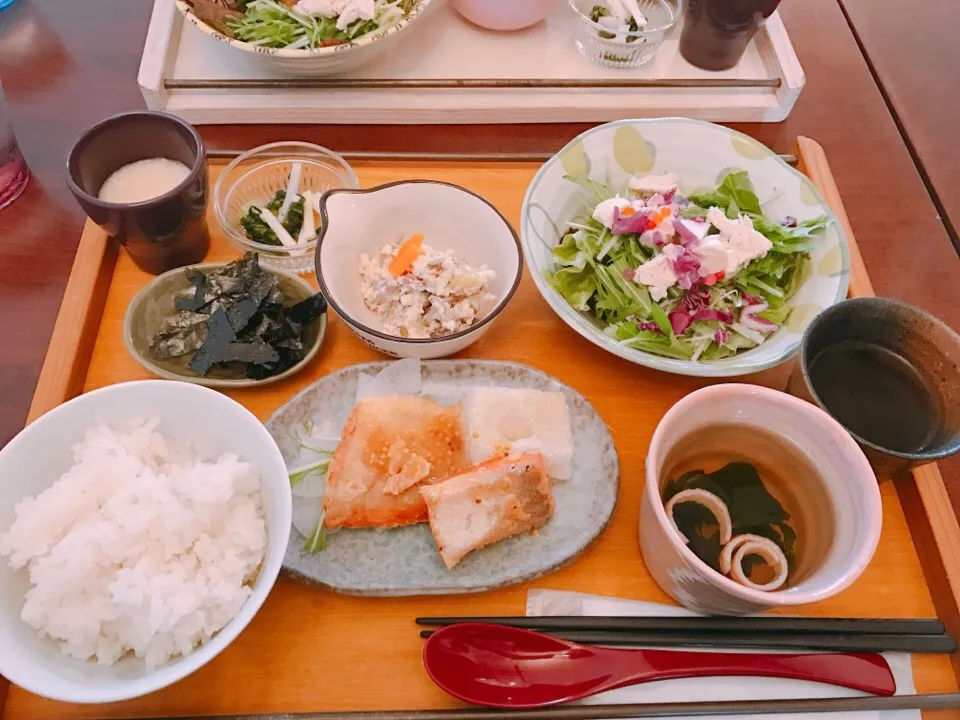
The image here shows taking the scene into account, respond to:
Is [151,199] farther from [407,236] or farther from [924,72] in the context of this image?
[924,72]

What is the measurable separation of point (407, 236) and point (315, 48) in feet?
1.70

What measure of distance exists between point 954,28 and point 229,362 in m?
2.18

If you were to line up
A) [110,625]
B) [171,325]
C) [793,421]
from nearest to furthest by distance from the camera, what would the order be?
[110,625] → [793,421] → [171,325]

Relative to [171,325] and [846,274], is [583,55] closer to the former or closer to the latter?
[846,274]

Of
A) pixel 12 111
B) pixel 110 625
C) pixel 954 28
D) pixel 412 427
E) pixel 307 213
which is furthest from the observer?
pixel 954 28

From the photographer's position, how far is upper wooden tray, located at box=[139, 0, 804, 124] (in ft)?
5.40

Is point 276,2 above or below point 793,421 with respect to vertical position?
above

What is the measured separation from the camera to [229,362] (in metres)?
1.25

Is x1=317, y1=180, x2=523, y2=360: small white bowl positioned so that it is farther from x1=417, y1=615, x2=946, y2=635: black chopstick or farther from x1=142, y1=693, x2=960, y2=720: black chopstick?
x1=142, y1=693, x2=960, y2=720: black chopstick

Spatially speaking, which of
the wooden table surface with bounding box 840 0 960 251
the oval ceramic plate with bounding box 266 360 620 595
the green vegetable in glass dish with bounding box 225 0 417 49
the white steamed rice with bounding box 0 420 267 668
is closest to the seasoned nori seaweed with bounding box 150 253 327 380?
the oval ceramic plate with bounding box 266 360 620 595

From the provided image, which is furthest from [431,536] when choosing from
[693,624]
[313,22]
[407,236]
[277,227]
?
[313,22]

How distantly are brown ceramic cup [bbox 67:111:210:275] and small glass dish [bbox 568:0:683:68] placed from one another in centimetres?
98

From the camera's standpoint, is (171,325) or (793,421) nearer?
(793,421)

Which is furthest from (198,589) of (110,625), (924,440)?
(924,440)
